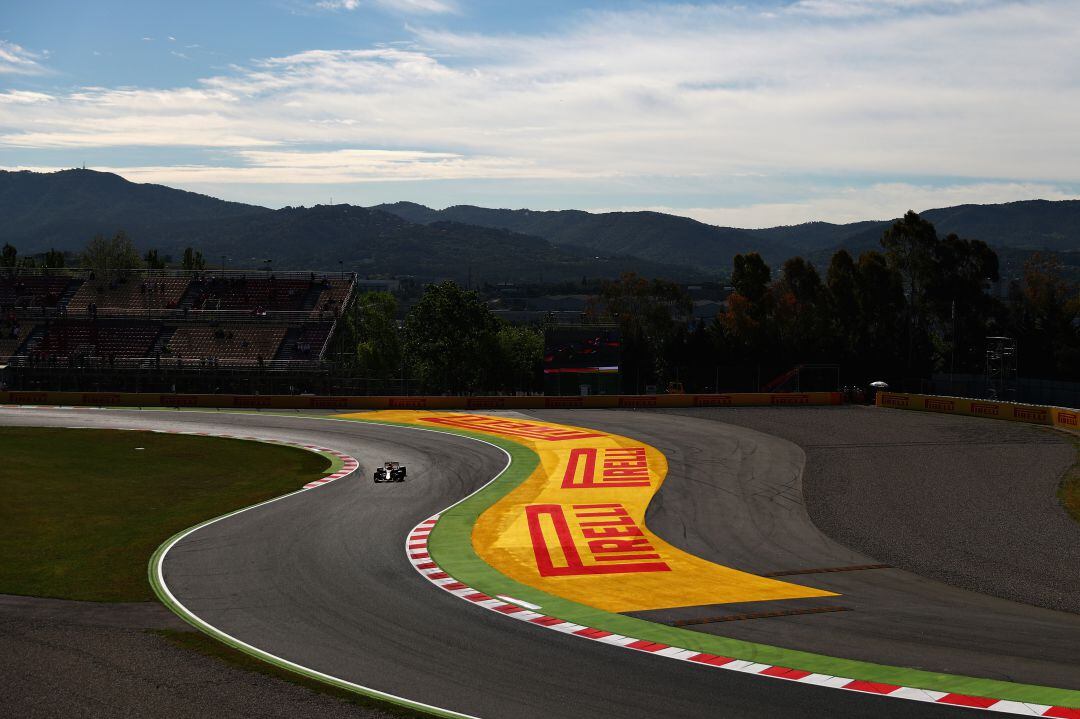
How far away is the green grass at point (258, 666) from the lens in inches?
501

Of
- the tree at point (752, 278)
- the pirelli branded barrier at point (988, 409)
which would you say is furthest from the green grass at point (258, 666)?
the tree at point (752, 278)

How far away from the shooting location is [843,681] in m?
13.6

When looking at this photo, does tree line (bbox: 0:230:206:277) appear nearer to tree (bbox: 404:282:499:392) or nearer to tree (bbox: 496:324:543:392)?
tree (bbox: 496:324:543:392)

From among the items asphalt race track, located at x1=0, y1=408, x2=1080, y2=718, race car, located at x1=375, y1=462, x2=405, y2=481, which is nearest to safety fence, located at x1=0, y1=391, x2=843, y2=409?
race car, located at x1=375, y1=462, x2=405, y2=481

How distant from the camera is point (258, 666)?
46.9ft

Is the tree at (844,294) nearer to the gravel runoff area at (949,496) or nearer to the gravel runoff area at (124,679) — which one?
the gravel runoff area at (949,496)

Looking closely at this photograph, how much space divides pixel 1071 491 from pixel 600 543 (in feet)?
59.1

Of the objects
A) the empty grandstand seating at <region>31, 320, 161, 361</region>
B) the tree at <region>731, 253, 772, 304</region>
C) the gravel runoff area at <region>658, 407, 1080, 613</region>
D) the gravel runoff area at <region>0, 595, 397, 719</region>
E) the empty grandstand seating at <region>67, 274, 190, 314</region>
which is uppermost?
the tree at <region>731, 253, 772, 304</region>

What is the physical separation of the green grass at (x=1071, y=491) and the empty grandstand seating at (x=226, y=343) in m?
55.8

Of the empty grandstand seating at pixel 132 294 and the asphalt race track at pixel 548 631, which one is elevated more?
the empty grandstand seating at pixel 132 294

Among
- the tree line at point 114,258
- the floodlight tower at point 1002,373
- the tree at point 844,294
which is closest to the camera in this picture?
the floodlight tower at point 1002,373

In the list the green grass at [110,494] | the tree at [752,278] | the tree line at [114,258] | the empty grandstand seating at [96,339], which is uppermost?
the tree line at [114,258]

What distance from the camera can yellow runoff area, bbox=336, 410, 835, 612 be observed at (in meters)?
19.2

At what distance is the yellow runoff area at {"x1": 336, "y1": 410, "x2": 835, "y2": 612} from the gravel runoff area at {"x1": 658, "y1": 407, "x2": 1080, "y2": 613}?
4.92 meters
